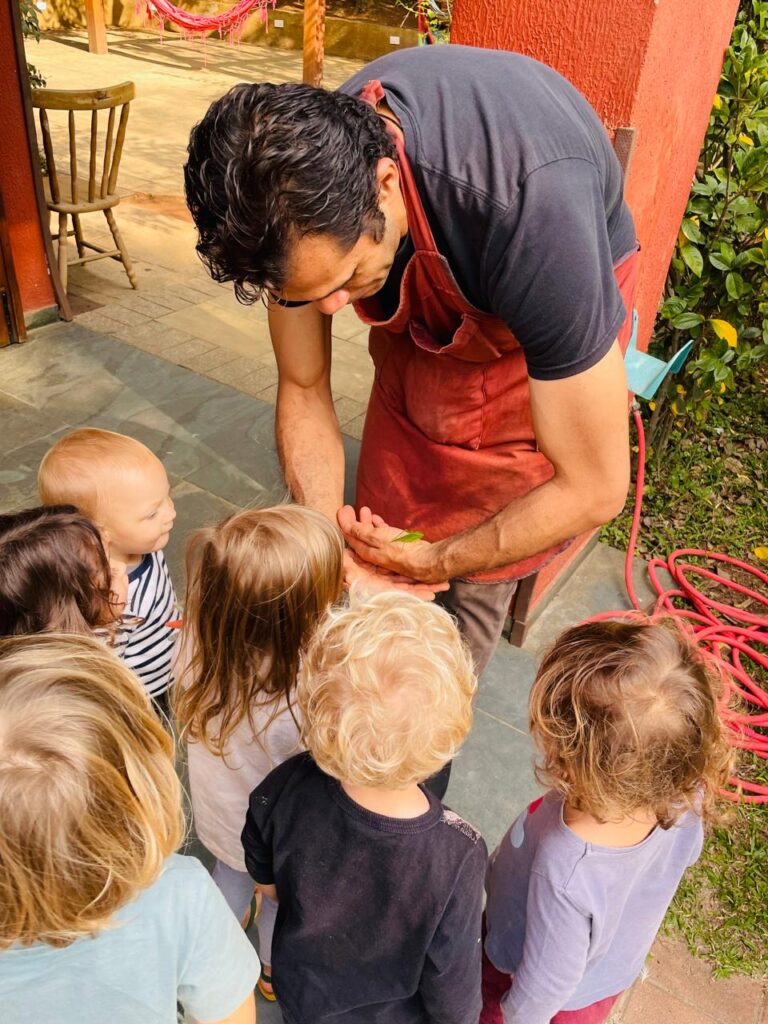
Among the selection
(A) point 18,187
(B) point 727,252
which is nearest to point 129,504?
(B) point 727,252

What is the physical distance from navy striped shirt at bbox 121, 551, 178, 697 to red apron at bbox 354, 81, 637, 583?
555 millimetres

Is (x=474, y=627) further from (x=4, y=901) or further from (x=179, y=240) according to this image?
A: (x=179, y=240)

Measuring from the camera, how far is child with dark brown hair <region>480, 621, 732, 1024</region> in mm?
1227

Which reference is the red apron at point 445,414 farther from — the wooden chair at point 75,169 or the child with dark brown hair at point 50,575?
the wooden chair at point 75,169

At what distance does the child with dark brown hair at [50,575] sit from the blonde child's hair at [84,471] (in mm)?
273

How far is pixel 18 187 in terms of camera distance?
4.12m

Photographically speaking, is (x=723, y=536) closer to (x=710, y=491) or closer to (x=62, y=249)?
(x=710, y=491)

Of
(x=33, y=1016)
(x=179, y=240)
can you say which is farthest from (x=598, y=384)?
(x=179, y=240)

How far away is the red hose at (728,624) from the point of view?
8.16 ft

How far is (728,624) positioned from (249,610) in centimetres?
217

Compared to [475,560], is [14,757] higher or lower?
higher

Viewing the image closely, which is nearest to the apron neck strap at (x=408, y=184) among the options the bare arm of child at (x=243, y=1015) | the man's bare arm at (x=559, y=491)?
the man's bare arm at (x=559, y=491)

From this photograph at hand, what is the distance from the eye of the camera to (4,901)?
928mm

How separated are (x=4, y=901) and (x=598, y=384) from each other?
3.75 feet
